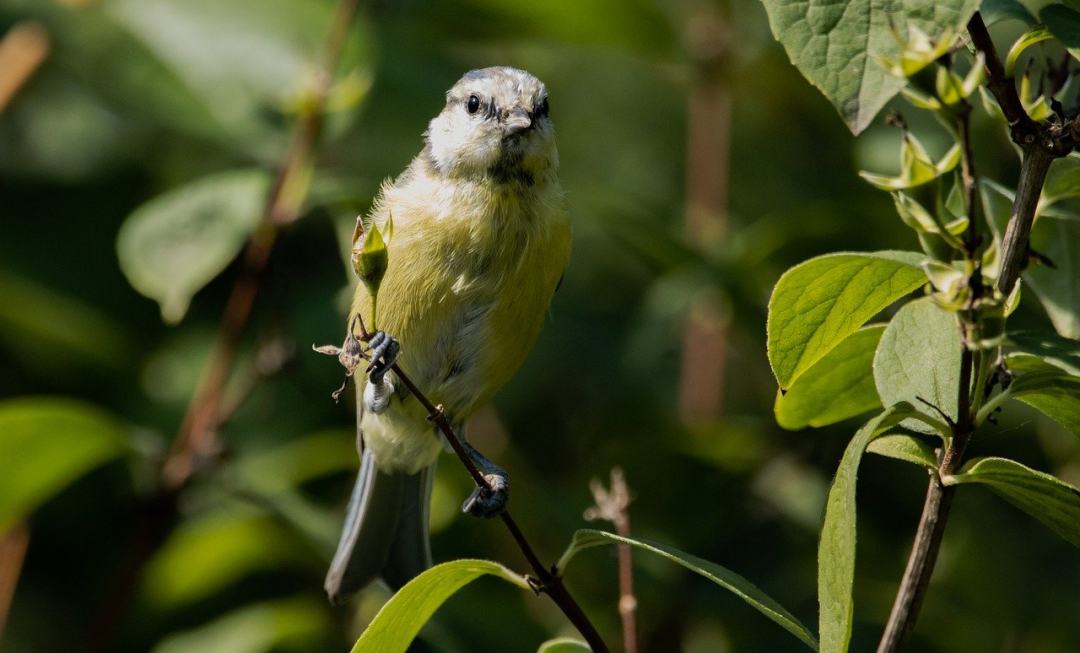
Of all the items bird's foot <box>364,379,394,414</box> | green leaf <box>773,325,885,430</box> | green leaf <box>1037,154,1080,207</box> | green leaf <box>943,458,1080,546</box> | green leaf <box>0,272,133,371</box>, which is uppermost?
green leaf <box>0,272,133,371</box>

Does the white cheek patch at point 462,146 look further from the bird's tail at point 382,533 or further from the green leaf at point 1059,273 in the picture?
the green leaf at point 1059,273

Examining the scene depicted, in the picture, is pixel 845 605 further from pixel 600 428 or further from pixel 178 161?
pixel 178 161

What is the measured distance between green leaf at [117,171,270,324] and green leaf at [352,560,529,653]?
1.13 m

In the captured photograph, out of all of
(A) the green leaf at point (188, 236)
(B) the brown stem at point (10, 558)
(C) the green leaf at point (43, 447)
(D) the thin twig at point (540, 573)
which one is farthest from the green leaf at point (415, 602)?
(B) the brown stem at point (10, 558)

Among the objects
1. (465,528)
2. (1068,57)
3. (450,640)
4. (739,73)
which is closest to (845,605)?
(1068,57)

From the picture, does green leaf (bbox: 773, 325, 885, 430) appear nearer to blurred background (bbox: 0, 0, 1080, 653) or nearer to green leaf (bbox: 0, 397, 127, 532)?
blurred background (bbox: 0, 0, 1080, 653)

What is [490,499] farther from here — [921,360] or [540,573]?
[921,360]

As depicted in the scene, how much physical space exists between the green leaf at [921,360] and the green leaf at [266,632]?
6.21 ft

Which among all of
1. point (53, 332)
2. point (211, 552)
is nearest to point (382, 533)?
point (211, 552)

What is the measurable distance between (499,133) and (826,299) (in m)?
1.44

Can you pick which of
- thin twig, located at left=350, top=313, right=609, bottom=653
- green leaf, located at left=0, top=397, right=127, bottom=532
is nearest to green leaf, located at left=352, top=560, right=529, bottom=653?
thin twig, located at left=350, top=313, right=609, bottom=653

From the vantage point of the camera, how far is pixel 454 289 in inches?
108

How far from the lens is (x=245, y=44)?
3.53 m

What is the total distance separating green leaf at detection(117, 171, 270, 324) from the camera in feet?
9.39
